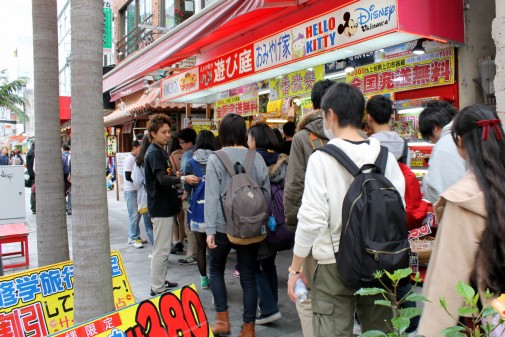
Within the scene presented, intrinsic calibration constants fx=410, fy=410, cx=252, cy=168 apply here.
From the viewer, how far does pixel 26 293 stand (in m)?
3.19

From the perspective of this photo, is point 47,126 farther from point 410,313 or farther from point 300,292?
point 410,313

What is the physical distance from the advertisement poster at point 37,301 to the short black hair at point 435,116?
3149 millimetres

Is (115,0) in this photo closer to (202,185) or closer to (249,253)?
(202,185)

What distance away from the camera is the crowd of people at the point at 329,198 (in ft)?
5.21

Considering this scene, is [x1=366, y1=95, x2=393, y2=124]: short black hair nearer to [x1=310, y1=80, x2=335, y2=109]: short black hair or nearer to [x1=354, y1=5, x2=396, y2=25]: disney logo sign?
[x1=310, y1=80, x2=335, y2=109]: short black hair

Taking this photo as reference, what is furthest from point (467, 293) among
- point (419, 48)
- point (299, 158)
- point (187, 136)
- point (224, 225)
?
point (187, 136)

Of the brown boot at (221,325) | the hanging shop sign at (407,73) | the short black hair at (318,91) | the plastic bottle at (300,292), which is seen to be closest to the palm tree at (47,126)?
the brown boot at (221,325)

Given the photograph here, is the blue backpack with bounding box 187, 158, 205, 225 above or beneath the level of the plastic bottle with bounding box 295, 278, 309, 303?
above

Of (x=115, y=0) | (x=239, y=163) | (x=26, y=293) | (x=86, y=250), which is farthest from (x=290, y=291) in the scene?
(x=115, y=0)

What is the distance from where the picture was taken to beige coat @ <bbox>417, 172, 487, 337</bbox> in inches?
61.2

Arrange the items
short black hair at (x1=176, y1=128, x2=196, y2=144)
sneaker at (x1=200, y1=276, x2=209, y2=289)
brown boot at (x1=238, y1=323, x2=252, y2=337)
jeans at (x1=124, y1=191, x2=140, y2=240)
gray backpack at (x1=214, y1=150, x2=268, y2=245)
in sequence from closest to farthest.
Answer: gray backpack at (x1=214, y1=150, x2=268, y2=245) < brown boot at (x1=238, y1=323, x2=252, y2=337) < sneaker at (x1=200, y1=276, x2=209, y2=289) < short black hair at (x1=176, y1=128, x2=196, y2=144) < jeans at (x1=124, y1=191, x2=140, y2=240)

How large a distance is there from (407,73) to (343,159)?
3.87 meters

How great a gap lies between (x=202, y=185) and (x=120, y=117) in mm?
8499

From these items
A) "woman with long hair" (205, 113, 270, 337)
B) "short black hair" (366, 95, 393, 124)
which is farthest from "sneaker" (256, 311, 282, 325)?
"short black hair" (366, 95, 393, 124)
